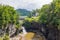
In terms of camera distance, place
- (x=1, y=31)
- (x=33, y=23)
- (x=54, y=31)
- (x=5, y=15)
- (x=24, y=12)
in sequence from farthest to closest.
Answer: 1. (x=24, y=12)
2. (x=33, y=23)
3. (x=54, y=31)
4. (x=5, y=15)
5. (x=1, y=31)

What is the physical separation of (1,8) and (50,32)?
1087cm

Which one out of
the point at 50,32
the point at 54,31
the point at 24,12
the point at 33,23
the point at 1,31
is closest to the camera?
the point at 1,31

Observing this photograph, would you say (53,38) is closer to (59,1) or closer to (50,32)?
(50,32)

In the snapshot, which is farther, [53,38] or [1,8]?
[53,38]

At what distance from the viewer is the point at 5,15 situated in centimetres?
3547

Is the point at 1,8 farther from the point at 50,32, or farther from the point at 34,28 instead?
the point at 34,28

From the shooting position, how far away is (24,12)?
93250mm

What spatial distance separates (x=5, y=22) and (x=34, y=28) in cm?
2376

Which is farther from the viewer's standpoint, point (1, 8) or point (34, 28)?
point (34, 28)

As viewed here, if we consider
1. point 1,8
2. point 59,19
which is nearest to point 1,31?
point 1,8

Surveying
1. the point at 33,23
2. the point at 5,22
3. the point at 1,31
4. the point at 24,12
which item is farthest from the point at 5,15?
the point at 24,12

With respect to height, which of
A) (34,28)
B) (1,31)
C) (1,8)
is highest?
(1,8)

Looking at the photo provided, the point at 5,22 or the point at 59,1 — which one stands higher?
the point at 59,1

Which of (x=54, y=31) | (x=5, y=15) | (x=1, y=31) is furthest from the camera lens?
(x=54, y=31)
